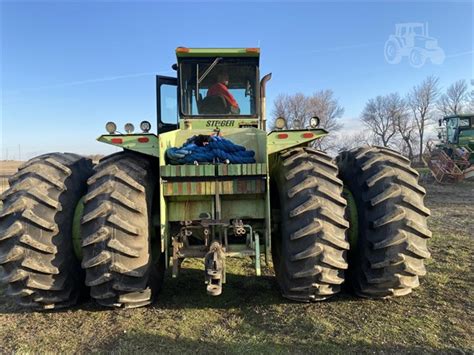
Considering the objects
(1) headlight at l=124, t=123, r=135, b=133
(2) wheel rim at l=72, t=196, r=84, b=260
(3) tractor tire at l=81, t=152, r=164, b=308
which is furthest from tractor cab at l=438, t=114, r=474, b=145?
(2) wheel rim at l=72, t=196, r=84, b=260

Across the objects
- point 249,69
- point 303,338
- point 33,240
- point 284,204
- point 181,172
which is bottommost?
point 303,338

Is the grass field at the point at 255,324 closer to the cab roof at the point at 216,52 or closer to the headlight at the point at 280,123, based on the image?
the headlight at the point at 280,123

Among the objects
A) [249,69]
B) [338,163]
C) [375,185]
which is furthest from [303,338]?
[249,69]

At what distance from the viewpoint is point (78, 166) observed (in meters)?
4.46

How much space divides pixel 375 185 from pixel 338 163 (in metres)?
1.16

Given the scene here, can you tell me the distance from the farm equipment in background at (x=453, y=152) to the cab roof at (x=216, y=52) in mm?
16998

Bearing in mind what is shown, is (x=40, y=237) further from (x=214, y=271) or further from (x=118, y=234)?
(x=214, y=271)

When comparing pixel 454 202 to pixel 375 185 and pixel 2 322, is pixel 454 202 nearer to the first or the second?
pixel 375 185

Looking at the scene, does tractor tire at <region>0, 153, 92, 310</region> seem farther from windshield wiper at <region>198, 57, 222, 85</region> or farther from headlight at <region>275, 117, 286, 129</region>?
headlight at <region>275, 117, 286, 129</region>

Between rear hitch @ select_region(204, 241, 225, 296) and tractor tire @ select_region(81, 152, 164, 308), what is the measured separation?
66 centimetres

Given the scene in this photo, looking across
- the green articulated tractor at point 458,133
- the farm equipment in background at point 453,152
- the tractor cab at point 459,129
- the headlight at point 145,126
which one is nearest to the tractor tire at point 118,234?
the headlight at point 145,126

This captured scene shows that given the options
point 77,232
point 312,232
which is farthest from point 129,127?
point 312,232

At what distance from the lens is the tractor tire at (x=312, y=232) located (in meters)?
3.65

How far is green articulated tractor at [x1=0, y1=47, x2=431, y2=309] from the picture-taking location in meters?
3.66
